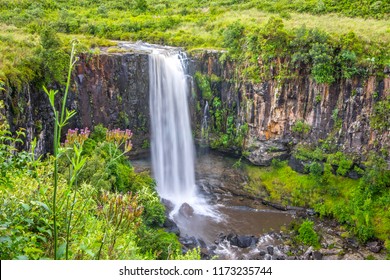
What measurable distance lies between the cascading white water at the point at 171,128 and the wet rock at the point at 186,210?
1661 mm

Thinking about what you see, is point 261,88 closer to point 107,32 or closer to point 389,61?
point 389,61

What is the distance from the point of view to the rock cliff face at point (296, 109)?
68.1ft

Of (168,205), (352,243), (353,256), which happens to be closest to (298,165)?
(352,243)

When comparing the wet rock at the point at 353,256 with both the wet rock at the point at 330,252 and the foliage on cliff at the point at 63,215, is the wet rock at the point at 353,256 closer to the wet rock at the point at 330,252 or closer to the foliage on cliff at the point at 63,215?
the wet rock at the point at 330,252

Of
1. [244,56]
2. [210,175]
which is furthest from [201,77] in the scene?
[210,175]

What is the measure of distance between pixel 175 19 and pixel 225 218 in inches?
759

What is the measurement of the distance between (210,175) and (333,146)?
7655mm

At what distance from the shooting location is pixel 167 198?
2280 centimetres

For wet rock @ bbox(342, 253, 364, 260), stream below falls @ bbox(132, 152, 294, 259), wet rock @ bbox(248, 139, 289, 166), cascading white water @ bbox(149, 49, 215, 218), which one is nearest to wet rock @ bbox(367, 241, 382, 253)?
wet rock @ bbox(342, 253, 364, 260)

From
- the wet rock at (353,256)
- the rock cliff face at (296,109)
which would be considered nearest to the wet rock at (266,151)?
the rock cliff face at (296,109)

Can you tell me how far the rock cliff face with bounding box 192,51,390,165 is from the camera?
20.8 m

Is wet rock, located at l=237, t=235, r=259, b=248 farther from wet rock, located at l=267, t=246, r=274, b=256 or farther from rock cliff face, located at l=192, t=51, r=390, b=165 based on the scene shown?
rock cliff face, located at l=192, t=51, r=390, b=165

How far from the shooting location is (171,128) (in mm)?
24438

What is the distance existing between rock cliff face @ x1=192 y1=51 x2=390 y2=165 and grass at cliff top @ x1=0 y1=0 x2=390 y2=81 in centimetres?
249
